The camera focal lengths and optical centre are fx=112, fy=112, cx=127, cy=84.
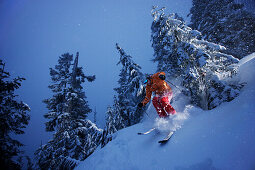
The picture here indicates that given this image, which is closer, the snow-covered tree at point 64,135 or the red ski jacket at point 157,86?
the red ski jacket at point 157,86

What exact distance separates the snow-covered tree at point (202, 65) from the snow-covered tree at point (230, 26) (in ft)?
32.2

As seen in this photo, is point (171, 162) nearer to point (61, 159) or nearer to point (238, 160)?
point (238, 160)

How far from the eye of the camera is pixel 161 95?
18.4 feet

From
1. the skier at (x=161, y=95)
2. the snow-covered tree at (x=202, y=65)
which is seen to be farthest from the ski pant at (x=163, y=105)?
the snow-covered tree at (x=202, y=65)

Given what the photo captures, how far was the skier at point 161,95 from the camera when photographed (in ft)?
16.7

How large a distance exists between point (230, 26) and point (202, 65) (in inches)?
490

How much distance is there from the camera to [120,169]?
3.64m

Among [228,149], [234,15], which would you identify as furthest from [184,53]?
[234,15]

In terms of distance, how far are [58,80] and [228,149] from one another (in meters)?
12.0

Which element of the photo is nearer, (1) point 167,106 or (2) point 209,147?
(2) point 209,147

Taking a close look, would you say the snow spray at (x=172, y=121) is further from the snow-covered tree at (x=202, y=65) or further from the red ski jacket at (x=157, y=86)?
the red ski jacket at (x=157, y=86)

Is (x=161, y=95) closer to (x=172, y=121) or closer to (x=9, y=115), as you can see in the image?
(x=172, y=121)

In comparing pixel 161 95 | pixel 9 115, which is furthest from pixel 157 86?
pixel 9 115

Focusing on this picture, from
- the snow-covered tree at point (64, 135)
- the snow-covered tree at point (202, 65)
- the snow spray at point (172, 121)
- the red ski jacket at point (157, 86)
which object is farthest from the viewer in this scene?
the snow-covered tree at point (64, 135)
